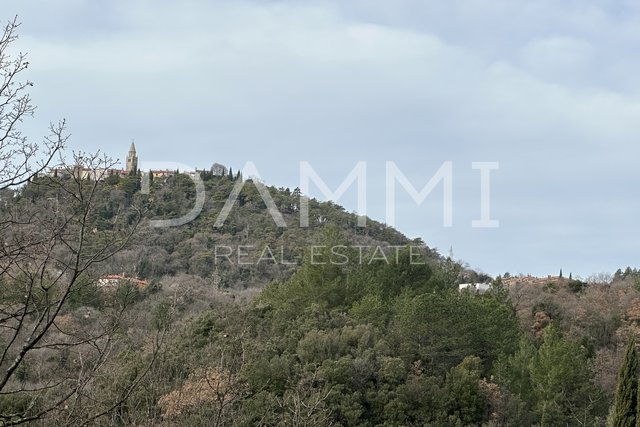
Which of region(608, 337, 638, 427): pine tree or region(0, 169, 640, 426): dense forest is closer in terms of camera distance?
region(608, 337, 638, 427): pine tree

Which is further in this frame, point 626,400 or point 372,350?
point 372,350

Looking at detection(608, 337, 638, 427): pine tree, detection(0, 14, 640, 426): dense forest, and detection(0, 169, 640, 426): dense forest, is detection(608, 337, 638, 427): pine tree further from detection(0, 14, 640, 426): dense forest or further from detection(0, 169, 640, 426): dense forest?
detection(0, 169, 640, 426): dense forest

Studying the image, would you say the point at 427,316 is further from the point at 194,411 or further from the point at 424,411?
the point at 194,411

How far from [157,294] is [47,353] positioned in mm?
10536

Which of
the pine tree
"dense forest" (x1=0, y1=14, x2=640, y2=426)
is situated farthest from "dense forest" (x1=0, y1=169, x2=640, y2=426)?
the pine tree

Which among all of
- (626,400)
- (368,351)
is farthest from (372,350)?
(626,400)

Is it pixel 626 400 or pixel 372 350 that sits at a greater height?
pixel 372 350

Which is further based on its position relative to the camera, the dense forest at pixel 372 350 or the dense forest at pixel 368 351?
the dense forest at pixel 372 350

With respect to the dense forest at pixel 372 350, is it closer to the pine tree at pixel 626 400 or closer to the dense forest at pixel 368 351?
the dense forest at pixel 368 351

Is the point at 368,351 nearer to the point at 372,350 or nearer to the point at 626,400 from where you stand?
the point at 372,350

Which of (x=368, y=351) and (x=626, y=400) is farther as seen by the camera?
(x=368, y=351)

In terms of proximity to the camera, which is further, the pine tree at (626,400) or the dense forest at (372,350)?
the dense forest at (372,350)

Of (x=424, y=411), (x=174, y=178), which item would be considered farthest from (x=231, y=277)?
(x=424, y=411)

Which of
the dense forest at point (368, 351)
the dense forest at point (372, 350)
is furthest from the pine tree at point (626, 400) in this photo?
the dense forest at point (372, 350)
